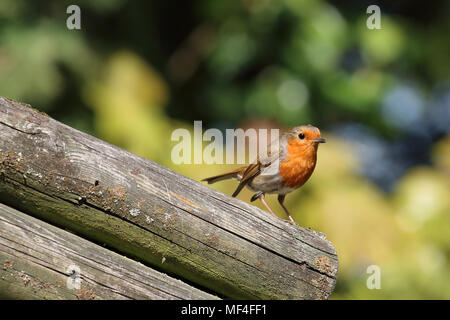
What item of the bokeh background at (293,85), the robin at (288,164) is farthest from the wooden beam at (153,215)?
the bokeh background at (293,85)

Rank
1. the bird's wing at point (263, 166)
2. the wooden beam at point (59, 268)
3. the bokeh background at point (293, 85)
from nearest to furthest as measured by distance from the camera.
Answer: the wooden beam at point (59, 268) < the bird's wing at point (263, 166) < the bokeh background at point (293, 85)

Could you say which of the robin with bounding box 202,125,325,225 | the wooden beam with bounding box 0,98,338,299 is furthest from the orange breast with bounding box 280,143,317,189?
the wooden beam with bounding box 0,98,338,299

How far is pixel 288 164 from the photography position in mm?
3873

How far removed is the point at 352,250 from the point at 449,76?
11.9ft

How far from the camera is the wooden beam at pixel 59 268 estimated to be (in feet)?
7.47

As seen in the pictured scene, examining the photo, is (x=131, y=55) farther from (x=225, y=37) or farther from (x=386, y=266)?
(x=386, y=266)

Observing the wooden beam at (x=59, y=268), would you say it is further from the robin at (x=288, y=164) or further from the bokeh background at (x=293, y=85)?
the bokeh background at (x=293, y=85)

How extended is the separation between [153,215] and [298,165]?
1.58m

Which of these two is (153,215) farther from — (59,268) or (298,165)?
(298,165)

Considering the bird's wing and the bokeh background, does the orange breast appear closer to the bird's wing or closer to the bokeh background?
the bird's wing

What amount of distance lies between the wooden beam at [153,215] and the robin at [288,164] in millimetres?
1093

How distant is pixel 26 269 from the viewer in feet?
7.48

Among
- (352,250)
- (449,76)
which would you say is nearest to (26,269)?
(352,250)

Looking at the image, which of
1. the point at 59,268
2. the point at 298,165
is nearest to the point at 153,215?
Answer: the point at 59,268
